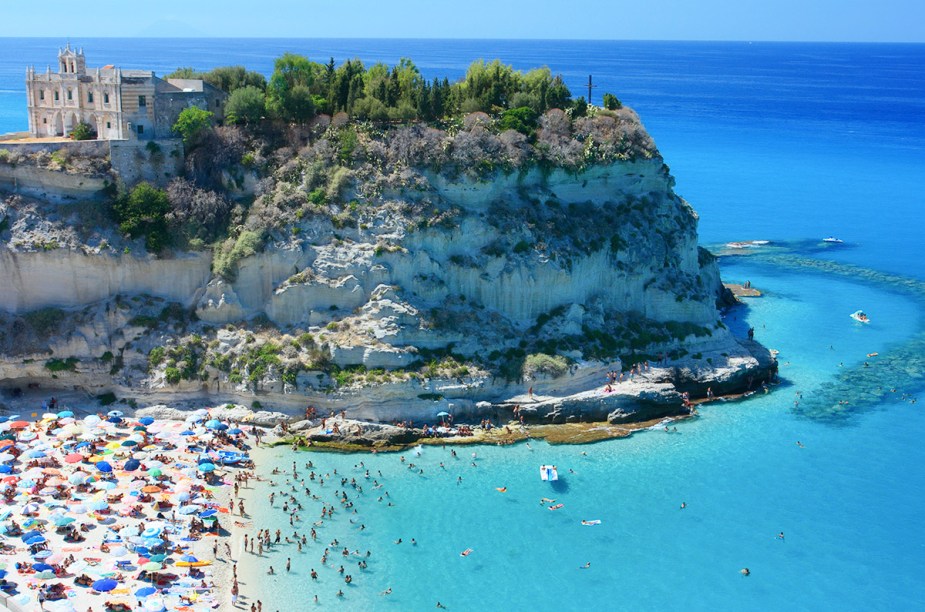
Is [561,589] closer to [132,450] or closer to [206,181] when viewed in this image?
[132,450]

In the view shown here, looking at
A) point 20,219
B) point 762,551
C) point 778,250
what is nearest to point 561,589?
point 762,551

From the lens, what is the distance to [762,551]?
1422 inches

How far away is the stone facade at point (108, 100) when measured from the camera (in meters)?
49.2

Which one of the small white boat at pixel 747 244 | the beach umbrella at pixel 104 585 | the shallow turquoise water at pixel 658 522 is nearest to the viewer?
the beach umbrella at pixel 104 585

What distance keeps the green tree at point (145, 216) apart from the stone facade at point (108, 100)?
3.84 meters

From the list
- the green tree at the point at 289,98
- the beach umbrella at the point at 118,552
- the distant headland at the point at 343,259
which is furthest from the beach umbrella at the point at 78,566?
the green tree at the point at 289,98

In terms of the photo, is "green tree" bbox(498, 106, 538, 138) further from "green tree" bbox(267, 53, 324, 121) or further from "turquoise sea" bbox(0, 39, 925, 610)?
"turquoise sea" bbox(0, 39, 925, 610)

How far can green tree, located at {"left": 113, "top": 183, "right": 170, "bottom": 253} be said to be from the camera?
46625 millimetres

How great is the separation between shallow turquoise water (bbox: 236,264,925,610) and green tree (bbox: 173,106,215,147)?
1860cm

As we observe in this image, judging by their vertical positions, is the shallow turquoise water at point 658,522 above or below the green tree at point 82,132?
below

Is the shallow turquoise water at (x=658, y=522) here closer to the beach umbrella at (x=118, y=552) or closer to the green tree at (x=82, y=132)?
the beach umbrella at (x=118, y=552)

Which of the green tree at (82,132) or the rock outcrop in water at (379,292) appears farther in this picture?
the green tree at (82,132)

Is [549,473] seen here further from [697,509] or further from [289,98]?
[289,98]

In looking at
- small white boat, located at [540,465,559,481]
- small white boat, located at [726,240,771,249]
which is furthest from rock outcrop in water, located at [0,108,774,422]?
small white boat, located at [726,240,771,249]
